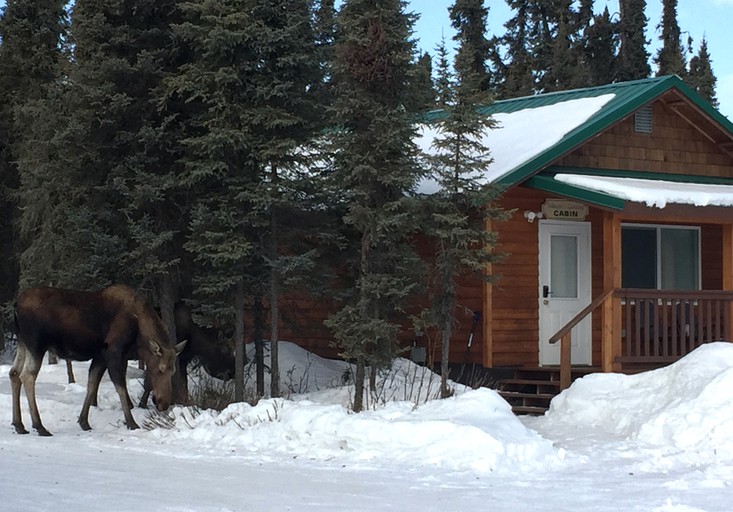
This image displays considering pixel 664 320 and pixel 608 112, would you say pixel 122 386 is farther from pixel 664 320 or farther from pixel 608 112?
pixel 608 112

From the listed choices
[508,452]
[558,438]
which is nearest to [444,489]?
[508,452]

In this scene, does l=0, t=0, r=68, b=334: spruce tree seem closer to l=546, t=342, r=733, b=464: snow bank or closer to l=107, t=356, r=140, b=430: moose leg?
l=107, t=356, r=140, b=430: moose leg

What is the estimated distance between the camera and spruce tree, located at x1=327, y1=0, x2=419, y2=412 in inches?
463

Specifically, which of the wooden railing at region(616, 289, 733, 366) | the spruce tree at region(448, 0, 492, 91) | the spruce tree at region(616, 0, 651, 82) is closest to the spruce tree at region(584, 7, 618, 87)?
the spruce tree at region(616, 0, 651, 82)

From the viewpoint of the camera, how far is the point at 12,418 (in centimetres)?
1191

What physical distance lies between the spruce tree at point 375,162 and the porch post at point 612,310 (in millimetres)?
3163

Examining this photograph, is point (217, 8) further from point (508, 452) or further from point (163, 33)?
point (508, 452)

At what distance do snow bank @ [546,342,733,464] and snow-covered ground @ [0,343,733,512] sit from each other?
2cm

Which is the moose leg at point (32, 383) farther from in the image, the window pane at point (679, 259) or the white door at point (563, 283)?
the window pane at point (679, 259)

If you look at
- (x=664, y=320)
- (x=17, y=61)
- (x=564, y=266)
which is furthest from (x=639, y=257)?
(x=17, y=61)

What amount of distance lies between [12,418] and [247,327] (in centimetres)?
411

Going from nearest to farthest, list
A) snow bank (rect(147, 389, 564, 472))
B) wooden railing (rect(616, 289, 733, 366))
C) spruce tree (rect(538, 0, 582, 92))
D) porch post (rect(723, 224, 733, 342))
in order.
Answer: snow bank (rect(147, 389, 564, 472)) → wooden railing (rect(616, 289, 733, 366)) → porch post (rect(723, 224, 733, 342)) → spruce tree (rect(538, 0, 582, 92))

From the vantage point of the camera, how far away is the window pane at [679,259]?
1720 centimetres

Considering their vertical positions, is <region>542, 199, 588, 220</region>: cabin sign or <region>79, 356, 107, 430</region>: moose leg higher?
<region>542, 199, 588, 220</region>: cabin sign
